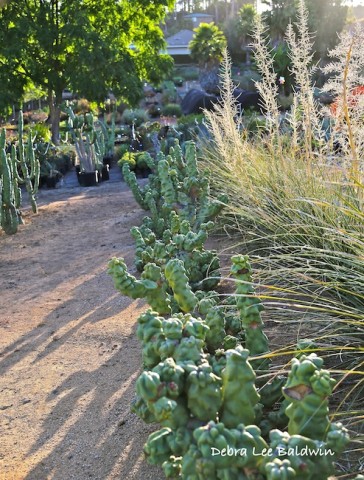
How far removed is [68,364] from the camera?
3221mm

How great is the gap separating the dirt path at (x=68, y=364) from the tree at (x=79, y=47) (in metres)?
10.2

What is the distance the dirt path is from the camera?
7.72ft

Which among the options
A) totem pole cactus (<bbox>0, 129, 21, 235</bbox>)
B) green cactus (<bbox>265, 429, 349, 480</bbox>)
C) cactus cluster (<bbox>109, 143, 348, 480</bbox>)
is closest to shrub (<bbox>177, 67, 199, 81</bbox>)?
totem pole cactus (<bbox>0, 129, 21, 235</bbox>)

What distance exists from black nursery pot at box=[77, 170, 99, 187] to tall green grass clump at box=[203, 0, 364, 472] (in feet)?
16.4

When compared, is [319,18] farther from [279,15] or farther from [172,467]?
[172,467]

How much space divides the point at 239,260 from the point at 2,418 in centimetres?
135

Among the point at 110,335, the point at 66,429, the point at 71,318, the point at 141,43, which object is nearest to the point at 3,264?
the point at 71,318

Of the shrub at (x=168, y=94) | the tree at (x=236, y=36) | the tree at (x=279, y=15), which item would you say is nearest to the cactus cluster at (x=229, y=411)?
the shrub at (x=168, y=94)

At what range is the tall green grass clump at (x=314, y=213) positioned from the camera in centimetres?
258

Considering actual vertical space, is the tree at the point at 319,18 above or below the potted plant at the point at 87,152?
above

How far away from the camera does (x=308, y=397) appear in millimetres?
1596

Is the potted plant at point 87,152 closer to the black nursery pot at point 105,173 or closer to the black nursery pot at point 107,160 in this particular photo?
the black nursery pot at point 105,173

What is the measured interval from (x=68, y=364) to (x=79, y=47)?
13134 millimetres

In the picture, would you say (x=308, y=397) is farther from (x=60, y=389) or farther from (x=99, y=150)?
(x=99, y=150)
